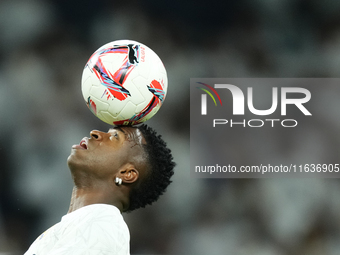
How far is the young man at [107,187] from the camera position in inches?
54.1

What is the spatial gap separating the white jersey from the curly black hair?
0.33 metres

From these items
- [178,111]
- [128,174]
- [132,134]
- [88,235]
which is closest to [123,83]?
[132,134]

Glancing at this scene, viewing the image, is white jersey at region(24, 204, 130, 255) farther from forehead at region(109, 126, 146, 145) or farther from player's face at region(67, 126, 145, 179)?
forehead at region(109, 126, 146, 145)

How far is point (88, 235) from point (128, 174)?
422mm

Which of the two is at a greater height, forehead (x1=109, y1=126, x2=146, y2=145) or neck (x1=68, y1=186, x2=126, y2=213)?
forehead (x1=109, y1=126, x2=146, y2=145)

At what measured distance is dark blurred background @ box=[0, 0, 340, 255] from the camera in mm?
3693

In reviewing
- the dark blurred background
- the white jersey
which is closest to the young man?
the white jersey

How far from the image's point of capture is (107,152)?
1.72 meters

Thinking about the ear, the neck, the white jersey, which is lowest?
the white jersey

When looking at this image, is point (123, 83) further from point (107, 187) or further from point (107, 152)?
point (107, 187)

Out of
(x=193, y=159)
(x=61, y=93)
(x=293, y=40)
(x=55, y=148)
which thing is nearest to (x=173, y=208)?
(x=193, y=159)

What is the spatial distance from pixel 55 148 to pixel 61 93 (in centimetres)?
53

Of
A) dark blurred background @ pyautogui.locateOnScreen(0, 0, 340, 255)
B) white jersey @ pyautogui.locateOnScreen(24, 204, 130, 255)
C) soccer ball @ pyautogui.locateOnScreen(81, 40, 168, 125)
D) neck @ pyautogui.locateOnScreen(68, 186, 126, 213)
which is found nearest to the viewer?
white jersey @ pyautogui.locateOnScreen(24, 204, 130, 255)

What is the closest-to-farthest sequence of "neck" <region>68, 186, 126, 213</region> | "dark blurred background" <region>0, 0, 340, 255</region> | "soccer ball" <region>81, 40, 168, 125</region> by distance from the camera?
1. "neck" <region>68, 186, 126, 213</region>
2. "soccer ball" <region>81, 40, 168, 125</region>
3. "dark blurred background" <region>0, 0, 340, 255</region>
